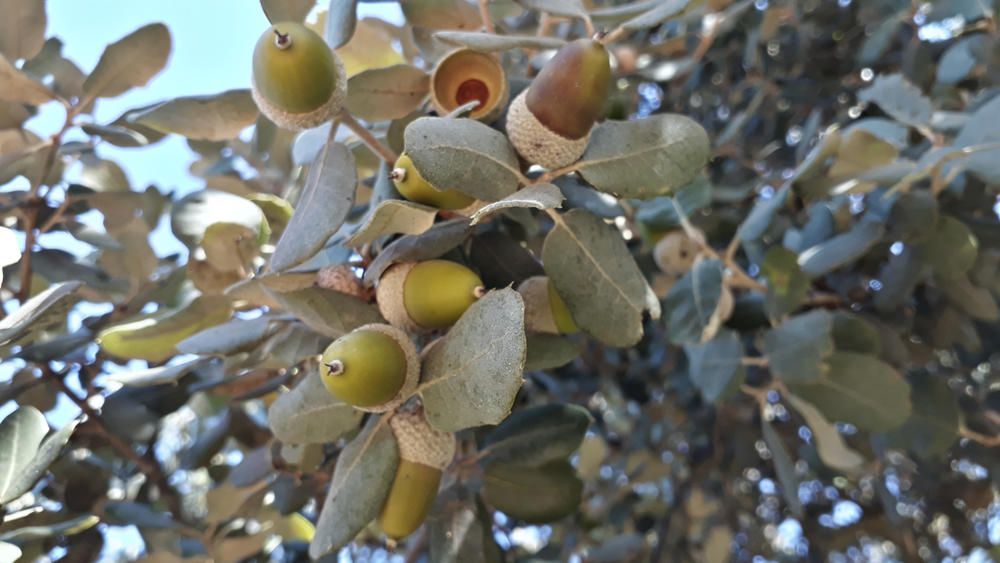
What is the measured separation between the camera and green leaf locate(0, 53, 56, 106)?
1317 mm

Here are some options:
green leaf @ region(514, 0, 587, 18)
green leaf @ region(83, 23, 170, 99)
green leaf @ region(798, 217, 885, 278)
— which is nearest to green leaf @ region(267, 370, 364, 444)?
green leaf @ region(514, 0, 587, 18)

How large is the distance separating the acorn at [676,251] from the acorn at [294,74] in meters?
0.85

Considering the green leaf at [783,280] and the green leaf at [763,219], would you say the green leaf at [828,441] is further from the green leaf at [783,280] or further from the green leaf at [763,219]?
the green leaf at [763,219]

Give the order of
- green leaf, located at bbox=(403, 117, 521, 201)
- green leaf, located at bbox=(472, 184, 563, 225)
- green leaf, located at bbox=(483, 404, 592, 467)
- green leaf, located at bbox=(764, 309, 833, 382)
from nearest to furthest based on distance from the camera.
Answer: green leaf, located at bbox=(472, 184, 563, 225) → green leaf, located at bbox=(403, 117, 521, 201) → green leaf, located at bbox=(483, 404, 592, 467) → green leaf, located at bbox=(764, 309, 833, 382)

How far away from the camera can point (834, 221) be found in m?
1.78

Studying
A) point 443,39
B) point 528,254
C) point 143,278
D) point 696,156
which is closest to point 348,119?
point 443,39

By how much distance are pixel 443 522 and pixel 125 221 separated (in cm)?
87

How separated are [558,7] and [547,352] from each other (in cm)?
48

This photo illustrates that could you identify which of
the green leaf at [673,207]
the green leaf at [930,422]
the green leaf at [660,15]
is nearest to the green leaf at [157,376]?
the green leaf at [660,15]

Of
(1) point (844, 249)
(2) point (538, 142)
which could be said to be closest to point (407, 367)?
(2) point (538, 142)

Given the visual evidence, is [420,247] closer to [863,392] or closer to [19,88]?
[19,88]

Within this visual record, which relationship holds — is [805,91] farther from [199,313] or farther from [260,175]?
[199,313]

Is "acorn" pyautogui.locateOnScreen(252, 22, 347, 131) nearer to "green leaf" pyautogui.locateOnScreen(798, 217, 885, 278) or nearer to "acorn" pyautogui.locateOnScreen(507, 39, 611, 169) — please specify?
"acorn" pyautogui.locateOnScreen(507, 39, 611, 169)

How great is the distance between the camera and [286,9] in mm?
1109
